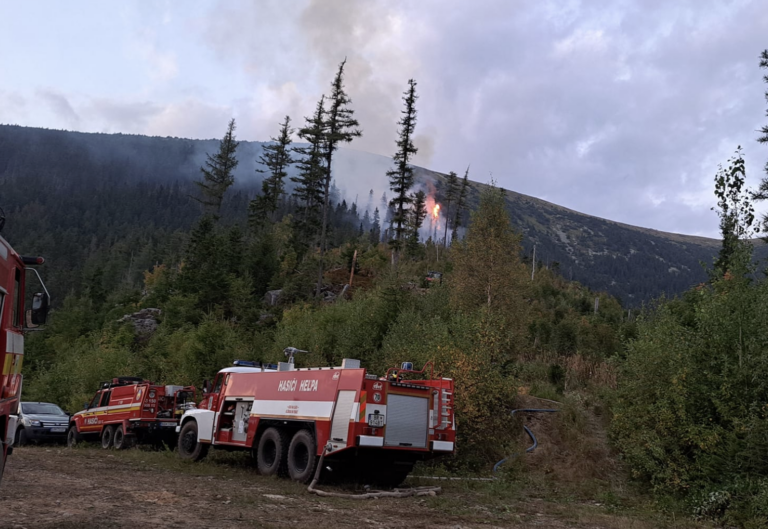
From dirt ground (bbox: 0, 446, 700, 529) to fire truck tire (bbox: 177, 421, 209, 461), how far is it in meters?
2.42

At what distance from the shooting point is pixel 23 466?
13.9 m

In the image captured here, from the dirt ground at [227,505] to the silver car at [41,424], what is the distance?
9416mm

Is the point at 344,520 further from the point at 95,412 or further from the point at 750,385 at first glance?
the point at 95,412

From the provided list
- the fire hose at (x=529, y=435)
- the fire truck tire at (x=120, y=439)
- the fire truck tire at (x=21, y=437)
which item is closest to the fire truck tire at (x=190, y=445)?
the fire truck tire at (x=120, y=439)

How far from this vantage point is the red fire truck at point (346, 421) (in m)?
12.5

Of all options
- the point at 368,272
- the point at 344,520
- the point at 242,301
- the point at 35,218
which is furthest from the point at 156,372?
the point at 35,218

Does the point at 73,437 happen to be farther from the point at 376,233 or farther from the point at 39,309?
the point at 376,233

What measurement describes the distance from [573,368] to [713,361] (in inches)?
546

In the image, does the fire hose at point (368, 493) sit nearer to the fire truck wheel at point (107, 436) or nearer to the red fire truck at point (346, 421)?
the red fire truck at point (346, 421)

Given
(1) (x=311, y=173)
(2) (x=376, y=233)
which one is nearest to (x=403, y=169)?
(1) (x=311, y=173)

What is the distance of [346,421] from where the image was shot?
12.5 m

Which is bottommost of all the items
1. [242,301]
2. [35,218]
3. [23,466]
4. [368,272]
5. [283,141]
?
[23,466]

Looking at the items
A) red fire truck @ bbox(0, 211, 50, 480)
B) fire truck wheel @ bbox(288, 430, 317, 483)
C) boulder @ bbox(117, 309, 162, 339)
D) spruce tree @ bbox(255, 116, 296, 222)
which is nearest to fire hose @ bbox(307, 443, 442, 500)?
fire truck wheel @ bbox(288, 430, 317, 483)

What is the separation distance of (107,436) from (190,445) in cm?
648
